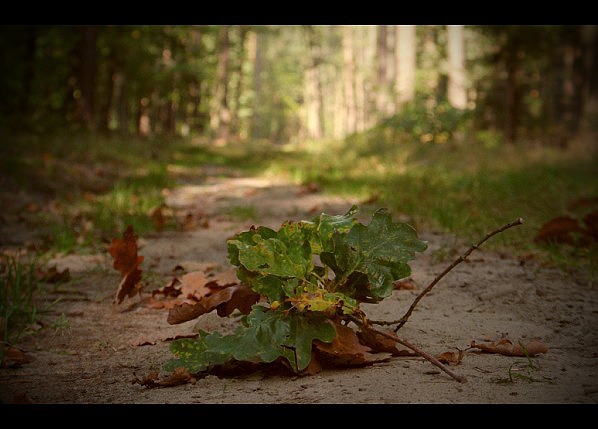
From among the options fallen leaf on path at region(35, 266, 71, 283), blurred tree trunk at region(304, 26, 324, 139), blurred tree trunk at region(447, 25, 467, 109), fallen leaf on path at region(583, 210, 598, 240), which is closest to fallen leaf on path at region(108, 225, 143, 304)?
fallen leaf on path at region(35, 266, 71, 283)

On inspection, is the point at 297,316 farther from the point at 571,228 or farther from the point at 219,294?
the point at 571,228

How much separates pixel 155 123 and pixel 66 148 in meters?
18.2

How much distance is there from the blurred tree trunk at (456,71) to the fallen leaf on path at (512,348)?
12.0 m

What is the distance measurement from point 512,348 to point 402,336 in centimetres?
39

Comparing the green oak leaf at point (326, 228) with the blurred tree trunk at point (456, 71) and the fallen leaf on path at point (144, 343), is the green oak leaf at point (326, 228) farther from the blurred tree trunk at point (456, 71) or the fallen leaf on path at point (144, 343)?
the blurred tree trunk at point (456, 71)

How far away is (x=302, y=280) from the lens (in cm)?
176

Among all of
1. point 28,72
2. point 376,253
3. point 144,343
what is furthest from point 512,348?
point 28,72

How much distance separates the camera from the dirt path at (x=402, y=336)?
150cm

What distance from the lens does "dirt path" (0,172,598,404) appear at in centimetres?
150

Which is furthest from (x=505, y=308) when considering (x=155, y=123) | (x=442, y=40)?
(x=155, y=123)

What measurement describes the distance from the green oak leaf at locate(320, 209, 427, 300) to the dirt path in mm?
262

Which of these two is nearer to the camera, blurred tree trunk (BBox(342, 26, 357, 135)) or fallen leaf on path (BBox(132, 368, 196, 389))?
fallen leaf on path (BBox(132, 368, 196, 389))

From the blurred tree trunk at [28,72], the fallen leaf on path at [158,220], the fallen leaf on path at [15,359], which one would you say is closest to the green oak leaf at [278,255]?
the fallen leaf on path at [15,359]

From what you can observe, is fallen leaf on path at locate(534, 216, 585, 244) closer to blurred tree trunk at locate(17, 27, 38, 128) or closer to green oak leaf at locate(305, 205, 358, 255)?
green oak leaf at locate(305, 205, 358, 255)
